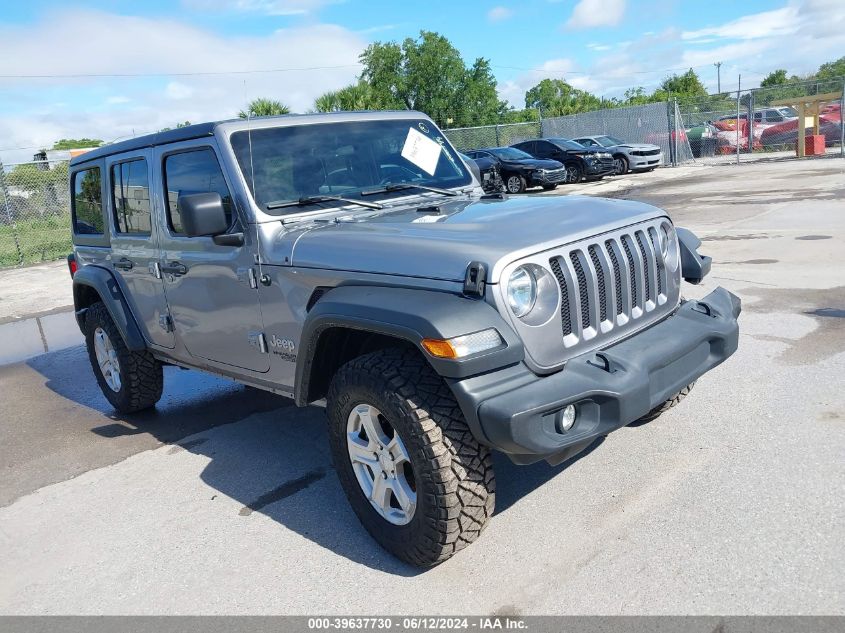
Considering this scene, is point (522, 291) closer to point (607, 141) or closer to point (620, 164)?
point (620, 164)

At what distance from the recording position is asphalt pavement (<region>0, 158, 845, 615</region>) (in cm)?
300

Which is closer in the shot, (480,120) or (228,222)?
(228,222)

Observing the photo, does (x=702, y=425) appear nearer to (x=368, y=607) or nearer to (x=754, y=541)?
(x=754, y=541)

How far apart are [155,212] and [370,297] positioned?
2.25m

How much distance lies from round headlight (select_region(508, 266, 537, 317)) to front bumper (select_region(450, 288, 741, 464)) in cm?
24

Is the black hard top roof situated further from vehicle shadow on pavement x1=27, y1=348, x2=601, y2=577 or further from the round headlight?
the round headlight

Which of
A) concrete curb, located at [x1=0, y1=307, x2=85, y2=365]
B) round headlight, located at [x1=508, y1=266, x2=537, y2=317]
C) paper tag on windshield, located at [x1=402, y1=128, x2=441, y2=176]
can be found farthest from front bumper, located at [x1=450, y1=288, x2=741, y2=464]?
concrete curb, located at [x1=0, y1=307, x2=85, y2=365]

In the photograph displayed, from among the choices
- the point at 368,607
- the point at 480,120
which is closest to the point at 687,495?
the point at 368,607

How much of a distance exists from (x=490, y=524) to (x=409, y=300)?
1.23 m

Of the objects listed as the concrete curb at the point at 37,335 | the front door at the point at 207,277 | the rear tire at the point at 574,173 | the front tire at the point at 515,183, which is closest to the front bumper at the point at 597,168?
the rear tire at the point at 574,173

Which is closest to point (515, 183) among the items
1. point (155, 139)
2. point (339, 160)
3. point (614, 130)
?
point (614, 130)

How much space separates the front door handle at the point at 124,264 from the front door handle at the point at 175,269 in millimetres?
541

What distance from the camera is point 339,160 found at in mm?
4305

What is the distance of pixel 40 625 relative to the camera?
10.4 ft
